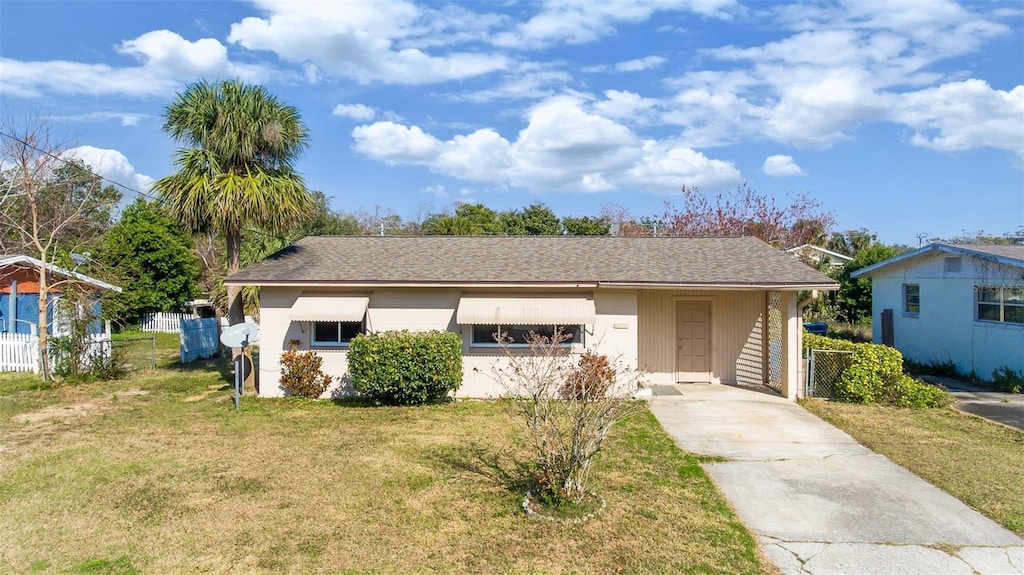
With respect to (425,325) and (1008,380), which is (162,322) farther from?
(1008,380)

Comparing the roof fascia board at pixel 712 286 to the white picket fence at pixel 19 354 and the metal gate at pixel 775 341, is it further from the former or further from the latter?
the white picket fence at pixel 19 354

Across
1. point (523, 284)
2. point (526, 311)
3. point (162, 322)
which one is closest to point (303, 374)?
point (526, 311)

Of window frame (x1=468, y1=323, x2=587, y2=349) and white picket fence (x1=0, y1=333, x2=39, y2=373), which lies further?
white picket fence (x1=0, y1=333, x2=39, y2=373)

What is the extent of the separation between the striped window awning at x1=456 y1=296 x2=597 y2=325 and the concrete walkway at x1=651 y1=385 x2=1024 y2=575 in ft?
10.7

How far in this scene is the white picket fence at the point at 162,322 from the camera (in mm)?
32094

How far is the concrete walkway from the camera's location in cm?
574

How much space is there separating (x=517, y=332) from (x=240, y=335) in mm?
6049

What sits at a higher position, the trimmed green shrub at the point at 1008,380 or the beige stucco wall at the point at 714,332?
the beige stucco wall at the point at 714,332

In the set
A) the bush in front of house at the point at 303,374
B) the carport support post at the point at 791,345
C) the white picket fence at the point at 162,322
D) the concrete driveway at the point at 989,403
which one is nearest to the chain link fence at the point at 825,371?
the carport support post at the point at 791,345

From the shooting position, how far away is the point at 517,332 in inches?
546

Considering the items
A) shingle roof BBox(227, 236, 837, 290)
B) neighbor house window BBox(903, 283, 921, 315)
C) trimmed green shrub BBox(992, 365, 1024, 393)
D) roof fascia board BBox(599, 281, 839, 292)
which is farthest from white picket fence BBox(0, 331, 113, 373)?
neighbor house window BBox(903, 283, 921, 315)

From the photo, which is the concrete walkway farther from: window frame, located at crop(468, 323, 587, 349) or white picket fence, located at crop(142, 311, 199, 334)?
white picket fence, located at crop(142, 311, 199, 334)

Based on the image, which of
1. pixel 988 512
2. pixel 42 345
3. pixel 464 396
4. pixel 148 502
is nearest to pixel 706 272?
pixel 464 396

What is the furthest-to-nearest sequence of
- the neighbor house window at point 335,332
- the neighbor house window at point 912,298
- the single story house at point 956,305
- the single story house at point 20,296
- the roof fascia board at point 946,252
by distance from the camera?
the single story house at point 20,296 < the neighbor house window at point 912,298 < the single story house at point 956,305 < the roof fascia board at point 946,252 < the neighbor house window at point 335,332
